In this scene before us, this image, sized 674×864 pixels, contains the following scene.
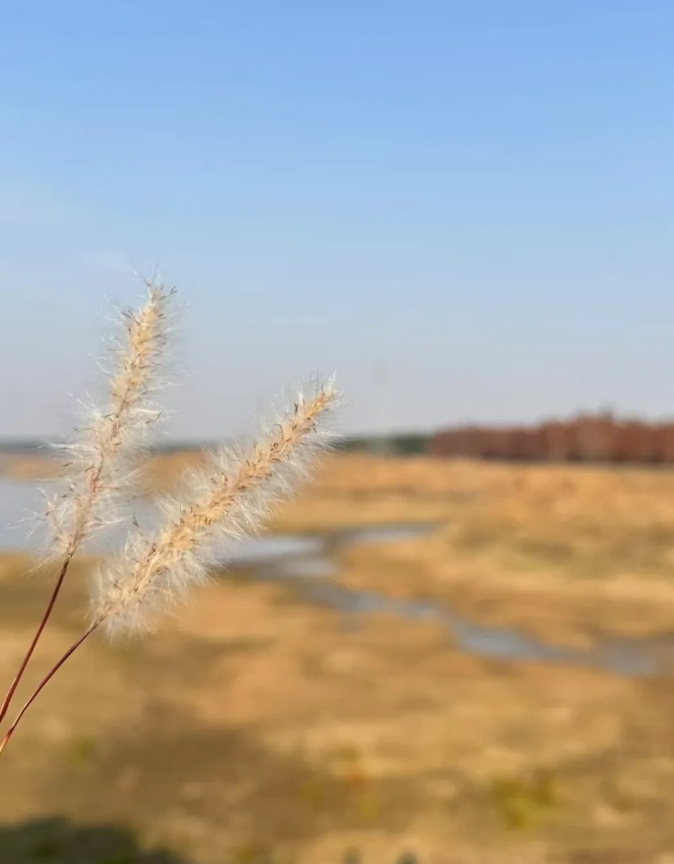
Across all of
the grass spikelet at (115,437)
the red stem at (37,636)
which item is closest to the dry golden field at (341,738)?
the grass spikelet at (115,437)

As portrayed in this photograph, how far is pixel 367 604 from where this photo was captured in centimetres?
1480

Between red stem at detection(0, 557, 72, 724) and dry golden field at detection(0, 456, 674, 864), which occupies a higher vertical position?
red stem at detection(0, 557, 72, 724)

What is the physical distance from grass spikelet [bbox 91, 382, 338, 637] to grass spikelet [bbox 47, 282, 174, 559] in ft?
0.36

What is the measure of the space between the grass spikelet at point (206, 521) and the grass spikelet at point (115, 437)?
0.11 meters

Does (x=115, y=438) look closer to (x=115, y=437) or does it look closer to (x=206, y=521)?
(x=115, y=437)

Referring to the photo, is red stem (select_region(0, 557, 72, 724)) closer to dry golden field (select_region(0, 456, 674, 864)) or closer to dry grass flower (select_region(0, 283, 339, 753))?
dry grass flower (select_region(0, 283, 339, 753))

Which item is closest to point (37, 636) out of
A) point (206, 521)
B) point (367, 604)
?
point (206, 521)

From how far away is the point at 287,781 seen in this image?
6.98 metres

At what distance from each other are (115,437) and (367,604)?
13585 millimetres

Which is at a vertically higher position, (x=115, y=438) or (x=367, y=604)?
(x=115, y=438)

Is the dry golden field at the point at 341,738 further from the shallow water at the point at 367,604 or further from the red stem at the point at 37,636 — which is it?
the red stem at the point at 37,636

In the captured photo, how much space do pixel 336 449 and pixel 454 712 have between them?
24.6ft

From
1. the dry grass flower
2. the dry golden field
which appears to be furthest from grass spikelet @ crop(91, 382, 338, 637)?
the dry golden field

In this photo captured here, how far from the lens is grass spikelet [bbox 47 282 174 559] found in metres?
1.51
